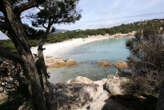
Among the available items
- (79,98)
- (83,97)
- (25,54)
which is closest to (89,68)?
(83,97)

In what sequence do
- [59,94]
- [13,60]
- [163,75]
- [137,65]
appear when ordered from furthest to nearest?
1. [137,65]
2. [59,94]
3. [163,75]
4. [13,60]

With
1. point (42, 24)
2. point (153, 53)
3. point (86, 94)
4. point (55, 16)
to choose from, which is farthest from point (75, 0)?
point (153, 53)

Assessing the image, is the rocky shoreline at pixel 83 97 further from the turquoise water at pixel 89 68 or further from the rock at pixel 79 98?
the turquoise water at pixel 89 68

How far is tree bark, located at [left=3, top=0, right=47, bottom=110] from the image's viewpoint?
2.15 meters

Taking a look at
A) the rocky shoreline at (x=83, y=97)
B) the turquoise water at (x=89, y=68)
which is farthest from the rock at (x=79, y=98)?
the turquoise water at (x=89, y=68)

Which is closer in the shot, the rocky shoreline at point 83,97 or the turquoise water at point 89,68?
the rocky shoreline at point 83,97

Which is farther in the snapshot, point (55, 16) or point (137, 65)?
point (137, 65)

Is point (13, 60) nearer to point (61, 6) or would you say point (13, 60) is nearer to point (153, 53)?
point (61, 6)

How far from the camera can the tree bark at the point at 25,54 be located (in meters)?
2.15

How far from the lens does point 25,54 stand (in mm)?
2428

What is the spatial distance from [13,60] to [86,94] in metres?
4.05

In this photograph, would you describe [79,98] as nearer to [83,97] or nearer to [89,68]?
[83,97]

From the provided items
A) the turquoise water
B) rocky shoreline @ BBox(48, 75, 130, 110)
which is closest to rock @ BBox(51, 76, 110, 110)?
rocky shoreline @ BBox(48, 75, 130, 110)

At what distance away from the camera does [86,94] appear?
5.54 meters
